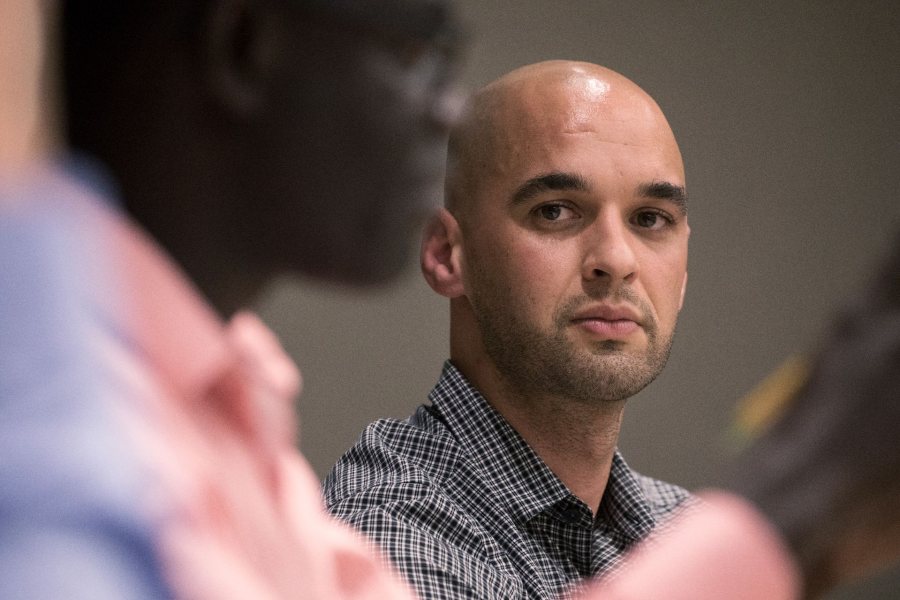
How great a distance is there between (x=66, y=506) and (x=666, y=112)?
946mm

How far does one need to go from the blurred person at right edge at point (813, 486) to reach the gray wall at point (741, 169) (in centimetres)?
72

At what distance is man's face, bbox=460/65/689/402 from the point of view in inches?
37.6

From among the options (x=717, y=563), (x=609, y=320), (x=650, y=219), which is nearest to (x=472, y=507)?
(x=609, y=320)

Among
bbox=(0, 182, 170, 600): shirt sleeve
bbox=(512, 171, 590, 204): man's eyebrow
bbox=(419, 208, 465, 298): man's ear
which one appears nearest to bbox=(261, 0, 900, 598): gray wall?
bbox=(419, 208, 465, 298): man's ear

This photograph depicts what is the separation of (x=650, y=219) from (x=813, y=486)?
0.70m

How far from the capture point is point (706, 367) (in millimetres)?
1132

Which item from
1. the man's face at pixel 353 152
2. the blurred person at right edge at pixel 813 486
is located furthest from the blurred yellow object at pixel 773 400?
the man's face at pixel 353 152

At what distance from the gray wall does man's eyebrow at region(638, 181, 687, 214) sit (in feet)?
0.38

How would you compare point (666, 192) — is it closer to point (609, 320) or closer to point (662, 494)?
point (609, 320)

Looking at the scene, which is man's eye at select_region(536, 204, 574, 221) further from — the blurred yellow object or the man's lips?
the blurred yellow object

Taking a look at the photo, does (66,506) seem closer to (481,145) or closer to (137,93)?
(137,93)

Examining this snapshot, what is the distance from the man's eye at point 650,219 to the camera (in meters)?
1.01

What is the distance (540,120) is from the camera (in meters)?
1.04

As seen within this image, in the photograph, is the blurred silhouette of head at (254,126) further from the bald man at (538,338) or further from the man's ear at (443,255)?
the man's ear at (443,255)
